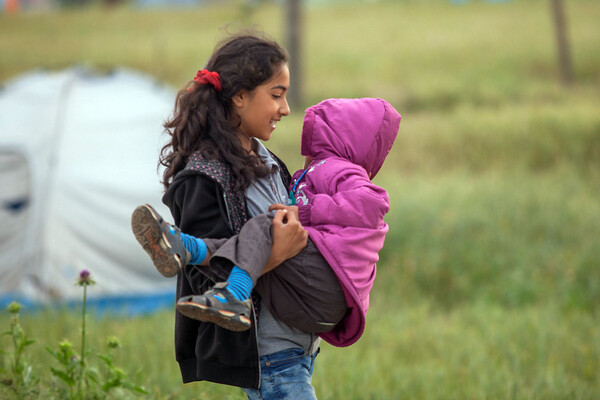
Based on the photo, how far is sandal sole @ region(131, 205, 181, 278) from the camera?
168cm

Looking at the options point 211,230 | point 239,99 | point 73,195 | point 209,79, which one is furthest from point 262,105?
point 73,195

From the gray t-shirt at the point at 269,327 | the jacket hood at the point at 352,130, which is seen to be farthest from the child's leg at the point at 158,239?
the jacket hood at the point at 352,130

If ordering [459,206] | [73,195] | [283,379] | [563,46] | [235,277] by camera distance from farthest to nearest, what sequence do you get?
1. [563,46]
2. [459,206]
3. [73,195]
4. [283,379]
5. [235,277]

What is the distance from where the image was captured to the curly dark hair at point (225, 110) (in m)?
1.98

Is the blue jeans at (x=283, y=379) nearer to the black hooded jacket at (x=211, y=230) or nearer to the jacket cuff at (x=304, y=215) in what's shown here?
the black hooded jacket at (x=211, y=230)

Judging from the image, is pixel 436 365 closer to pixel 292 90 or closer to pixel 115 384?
pixel 115 384

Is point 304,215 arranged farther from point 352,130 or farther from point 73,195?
point 73,195

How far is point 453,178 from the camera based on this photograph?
891cm

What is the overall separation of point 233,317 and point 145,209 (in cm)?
34

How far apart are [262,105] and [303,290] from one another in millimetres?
558

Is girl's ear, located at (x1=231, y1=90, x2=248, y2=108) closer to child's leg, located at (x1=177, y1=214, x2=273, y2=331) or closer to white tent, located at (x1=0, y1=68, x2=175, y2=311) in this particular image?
child's leg, located at (x1=177, y1=214, x2=273, y2=331)

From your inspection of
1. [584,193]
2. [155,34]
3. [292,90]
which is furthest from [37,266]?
[155,34]

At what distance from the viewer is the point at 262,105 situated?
2041 millimetres

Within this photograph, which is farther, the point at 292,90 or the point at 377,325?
the point at 292,90
